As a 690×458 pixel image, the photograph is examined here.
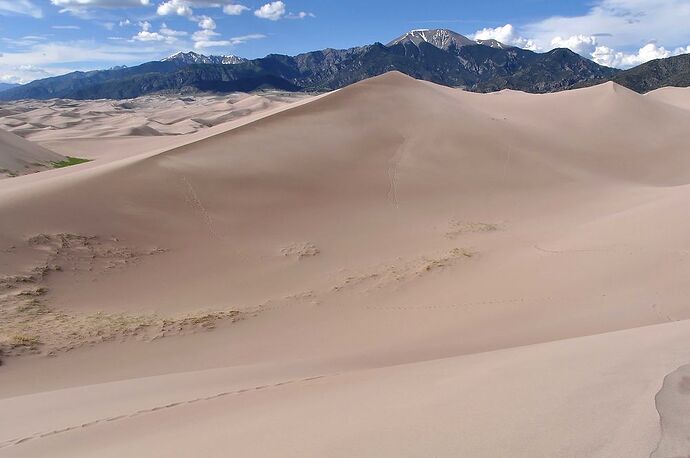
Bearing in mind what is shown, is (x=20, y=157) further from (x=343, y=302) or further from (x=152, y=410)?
(x=152, y=410)

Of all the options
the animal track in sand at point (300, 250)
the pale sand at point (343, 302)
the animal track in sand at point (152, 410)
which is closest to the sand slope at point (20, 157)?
the pale sand at point (343, 302)

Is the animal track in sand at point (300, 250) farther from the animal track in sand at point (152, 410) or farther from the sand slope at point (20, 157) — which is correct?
the sand slope at point (20, 157)

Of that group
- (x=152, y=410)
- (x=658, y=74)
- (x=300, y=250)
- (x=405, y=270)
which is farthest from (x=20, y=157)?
(x=658, y=74)

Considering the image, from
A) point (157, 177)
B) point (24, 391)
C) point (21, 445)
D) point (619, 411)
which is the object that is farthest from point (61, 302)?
point (619, 411)

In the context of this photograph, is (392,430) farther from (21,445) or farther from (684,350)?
(21,445)

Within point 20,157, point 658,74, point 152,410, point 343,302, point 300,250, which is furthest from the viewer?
point 658,74
